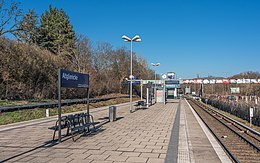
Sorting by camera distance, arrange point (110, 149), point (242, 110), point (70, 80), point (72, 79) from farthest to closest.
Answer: point (242, 110) → point (72, 79) → point (70, 80) → point (110, 149)

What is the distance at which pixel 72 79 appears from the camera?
32.6 feet

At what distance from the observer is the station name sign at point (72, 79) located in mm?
9055

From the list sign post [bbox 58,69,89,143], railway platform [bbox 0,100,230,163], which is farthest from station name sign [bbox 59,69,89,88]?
railway platform [bbox 0,100,230,163]

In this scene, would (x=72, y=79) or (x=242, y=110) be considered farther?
(x=242, y=110)

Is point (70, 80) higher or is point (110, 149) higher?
point (70, 80)

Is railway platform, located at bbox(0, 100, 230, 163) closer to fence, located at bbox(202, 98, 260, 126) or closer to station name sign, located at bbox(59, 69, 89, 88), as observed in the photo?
station name sign, located at bbox(59, 69, 89, 88)

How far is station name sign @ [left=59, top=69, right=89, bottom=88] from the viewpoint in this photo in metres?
9.05

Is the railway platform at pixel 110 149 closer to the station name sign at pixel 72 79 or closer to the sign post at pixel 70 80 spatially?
the sign post at pixel 70 80

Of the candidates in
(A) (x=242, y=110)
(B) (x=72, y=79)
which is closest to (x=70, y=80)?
(B) (x=72, y=79)

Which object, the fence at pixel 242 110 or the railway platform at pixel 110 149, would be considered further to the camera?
the fence at pixel 242 110

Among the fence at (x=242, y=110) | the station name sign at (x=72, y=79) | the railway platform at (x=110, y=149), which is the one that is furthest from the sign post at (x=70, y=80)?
the fence at (x=242, y=110)

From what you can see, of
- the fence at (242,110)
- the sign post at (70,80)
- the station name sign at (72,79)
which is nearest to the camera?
the sign post at (70,80)

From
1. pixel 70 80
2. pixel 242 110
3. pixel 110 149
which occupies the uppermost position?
pixel 70 80

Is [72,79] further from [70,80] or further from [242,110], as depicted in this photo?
[242,110]
